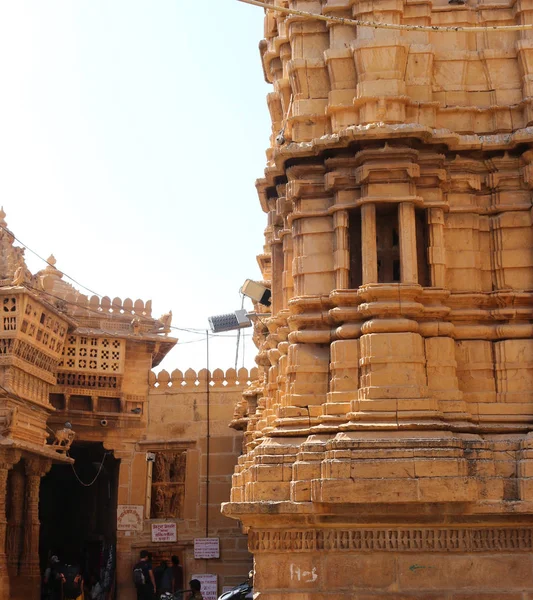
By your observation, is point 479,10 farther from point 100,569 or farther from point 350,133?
point 100,569

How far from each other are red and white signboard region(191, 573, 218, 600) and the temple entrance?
2.18 m

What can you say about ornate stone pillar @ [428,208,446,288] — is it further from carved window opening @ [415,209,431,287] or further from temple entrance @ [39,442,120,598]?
temple entrance @ [39,442,120,598]

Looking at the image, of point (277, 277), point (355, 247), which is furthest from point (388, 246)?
point (277, 277)

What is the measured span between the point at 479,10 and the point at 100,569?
1795 centimetres

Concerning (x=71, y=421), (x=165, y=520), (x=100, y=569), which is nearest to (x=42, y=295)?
(x=71, y=421)

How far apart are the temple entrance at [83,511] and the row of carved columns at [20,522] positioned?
119 inches

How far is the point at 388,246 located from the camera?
450 inches

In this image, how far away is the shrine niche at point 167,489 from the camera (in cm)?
2348

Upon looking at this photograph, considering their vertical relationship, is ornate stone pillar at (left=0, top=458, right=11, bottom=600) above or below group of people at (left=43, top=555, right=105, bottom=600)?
above

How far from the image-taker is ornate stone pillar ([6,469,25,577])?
1917 cm

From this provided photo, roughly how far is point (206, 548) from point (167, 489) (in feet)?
5.90

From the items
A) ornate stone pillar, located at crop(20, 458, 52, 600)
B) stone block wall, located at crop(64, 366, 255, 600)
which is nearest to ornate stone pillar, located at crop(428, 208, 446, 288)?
ornate stone pillar, located at crop(20, 458, 52, 600)

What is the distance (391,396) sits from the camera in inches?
403

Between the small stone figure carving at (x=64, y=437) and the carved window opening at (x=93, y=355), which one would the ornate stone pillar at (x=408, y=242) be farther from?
the carved window opening at (x=93, y=355)
